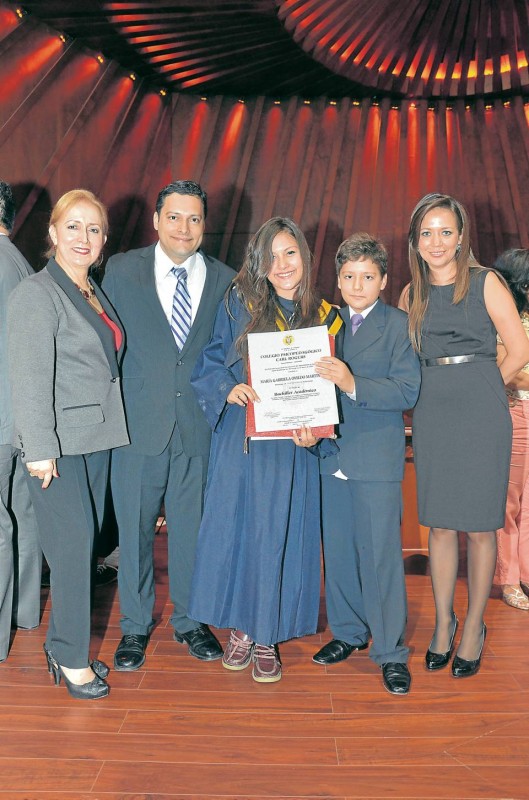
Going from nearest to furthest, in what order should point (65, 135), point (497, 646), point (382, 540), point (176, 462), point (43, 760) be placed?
1. point (43, 760)
2. point (382, 540)
3. point (176, 462)
4. point (497, 646)
5. point (65, 135)

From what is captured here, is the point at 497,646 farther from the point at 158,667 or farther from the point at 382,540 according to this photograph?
the point at 158,667

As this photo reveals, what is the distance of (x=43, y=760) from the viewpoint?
198 centimetres

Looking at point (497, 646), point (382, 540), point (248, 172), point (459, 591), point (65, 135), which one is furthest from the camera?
point (248, 172)

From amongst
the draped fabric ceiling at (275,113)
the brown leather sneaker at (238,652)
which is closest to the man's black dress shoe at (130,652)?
the brown leather sneaker at (238,652)

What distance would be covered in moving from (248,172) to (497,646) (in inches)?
166

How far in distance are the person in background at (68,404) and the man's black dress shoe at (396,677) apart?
0.93m

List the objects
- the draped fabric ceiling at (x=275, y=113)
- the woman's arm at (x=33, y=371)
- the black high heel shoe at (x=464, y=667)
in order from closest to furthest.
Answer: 1. the woman's arm at (x=33, y=371)
2. the black high heel shoe at (x=464, y=667)
3. the draped fabric ceiling at (x=275, y=113)

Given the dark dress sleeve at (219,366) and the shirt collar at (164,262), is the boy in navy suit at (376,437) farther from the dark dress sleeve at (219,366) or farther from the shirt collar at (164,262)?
the shirt collar at (164,262)

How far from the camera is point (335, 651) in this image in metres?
2.62

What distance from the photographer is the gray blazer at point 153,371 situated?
252 centimetres

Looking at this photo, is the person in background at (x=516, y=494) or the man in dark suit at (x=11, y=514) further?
the person in background at (x=516, y=494)

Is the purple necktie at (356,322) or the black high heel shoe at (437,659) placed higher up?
the purple necktie at (356,322)

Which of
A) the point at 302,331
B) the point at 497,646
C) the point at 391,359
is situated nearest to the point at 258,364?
the point at 302,331

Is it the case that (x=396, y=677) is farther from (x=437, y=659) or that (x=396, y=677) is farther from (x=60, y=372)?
(x=60, y=372)
